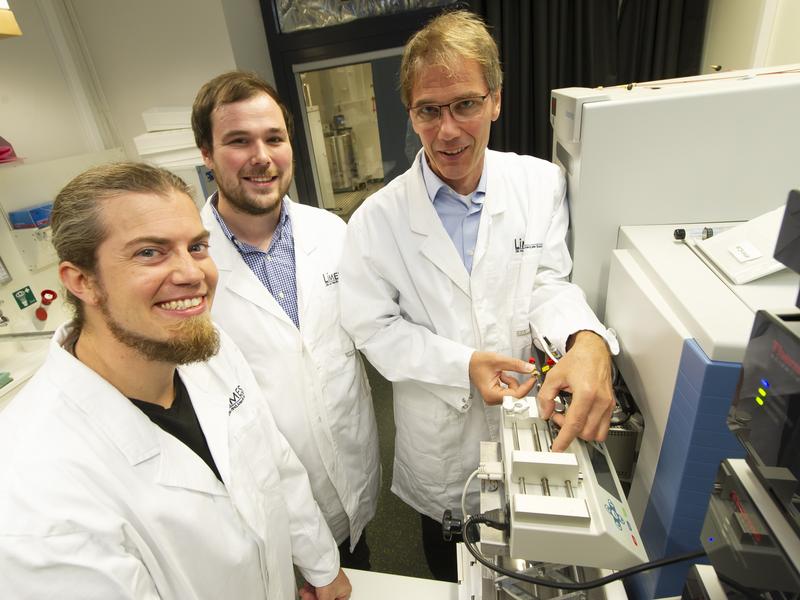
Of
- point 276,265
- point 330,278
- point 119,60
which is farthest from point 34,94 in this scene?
point 330,278

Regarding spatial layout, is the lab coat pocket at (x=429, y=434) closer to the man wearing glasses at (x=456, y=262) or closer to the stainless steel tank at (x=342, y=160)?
the man wearing glasses at (x=456, y=262)

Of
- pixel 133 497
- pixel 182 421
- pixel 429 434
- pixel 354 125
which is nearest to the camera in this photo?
pixel 133 497

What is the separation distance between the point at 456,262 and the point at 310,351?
50cm

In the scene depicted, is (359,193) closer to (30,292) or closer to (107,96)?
(107,96)

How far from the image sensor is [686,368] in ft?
1.84

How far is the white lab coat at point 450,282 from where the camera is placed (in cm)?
107

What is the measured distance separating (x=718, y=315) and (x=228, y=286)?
111cm

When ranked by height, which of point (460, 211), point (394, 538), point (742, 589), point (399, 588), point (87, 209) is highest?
point (87, 209)

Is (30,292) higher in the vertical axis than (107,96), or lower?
lower

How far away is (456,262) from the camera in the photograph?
1.08 meters

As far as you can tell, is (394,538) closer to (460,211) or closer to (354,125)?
(460,211)

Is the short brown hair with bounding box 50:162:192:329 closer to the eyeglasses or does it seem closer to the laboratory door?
the eyeglasses

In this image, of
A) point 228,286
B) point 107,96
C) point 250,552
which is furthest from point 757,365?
point 107,96

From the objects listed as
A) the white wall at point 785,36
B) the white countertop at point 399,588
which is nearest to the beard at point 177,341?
the white countertop at point 399,588
